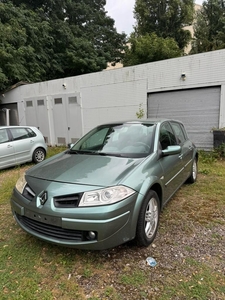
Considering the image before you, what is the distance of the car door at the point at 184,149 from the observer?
12.8 feet

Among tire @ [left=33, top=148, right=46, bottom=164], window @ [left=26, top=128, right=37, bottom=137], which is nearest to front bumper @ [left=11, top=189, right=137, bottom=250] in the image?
tire @ [left=33, top=148, right=46, bottom=164]

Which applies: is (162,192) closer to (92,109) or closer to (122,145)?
(122,145)

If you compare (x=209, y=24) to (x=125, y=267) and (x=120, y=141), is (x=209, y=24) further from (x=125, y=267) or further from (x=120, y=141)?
(x=125, y=267)

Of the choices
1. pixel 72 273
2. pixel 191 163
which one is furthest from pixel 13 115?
pixel 72 273

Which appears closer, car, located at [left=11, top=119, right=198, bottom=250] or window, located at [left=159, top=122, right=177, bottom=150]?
car, located at [left=11, top=119, right=198, bottom=250]

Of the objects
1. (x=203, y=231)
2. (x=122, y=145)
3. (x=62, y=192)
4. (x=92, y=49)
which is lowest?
(x=203, y=231)

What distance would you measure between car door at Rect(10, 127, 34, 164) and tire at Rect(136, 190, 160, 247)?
17.0ft

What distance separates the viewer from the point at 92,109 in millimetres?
9805

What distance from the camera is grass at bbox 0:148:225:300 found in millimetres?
1969

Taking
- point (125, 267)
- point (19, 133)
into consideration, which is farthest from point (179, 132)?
point (19, 133)

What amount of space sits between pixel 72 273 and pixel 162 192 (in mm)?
1419

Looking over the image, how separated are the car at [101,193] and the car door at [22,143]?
13.1ft

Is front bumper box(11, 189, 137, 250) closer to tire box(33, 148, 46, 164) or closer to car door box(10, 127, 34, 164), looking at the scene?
car door box(10, 127, 34, 164)

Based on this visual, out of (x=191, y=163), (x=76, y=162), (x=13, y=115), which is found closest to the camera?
(x=76, y=162)
